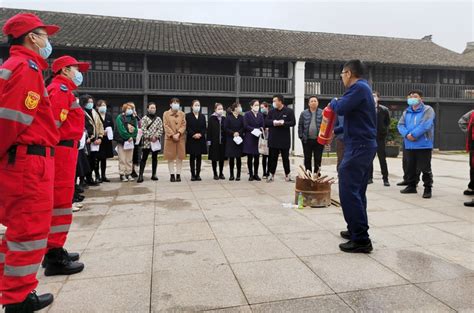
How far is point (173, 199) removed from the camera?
21.7ft

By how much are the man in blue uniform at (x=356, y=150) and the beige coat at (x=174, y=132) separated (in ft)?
17.6

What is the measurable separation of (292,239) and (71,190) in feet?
7.69

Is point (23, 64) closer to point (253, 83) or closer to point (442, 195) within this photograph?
point (442, 195)

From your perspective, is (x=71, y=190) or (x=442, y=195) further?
(x=442, y=195)

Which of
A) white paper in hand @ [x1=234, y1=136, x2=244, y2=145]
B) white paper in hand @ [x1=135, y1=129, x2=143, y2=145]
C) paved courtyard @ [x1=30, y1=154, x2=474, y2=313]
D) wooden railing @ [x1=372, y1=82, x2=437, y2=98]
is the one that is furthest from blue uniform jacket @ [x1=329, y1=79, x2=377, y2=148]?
wooden railing @ [x1=372, y1=82, x2=437, y2=98]

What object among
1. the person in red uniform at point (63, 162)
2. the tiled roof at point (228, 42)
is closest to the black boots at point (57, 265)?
the person in red uniform at point (63, 162)

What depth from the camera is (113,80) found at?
19.7 meters

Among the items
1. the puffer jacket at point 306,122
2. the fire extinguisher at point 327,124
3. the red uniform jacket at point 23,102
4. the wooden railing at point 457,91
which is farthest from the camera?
the wooden railing at point 457,91

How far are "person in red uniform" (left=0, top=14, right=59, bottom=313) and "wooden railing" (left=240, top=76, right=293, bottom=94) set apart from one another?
1914 cm

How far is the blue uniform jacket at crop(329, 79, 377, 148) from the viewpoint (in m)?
3.73

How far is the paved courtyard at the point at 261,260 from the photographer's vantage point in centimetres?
273

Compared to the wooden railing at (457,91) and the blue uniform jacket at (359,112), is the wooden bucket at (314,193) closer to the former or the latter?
the blue uniform jacket at (359,112)

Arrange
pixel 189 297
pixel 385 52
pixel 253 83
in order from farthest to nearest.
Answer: pixel 385 52, pixel 253 83, pixel 189 297

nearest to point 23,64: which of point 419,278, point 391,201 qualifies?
point 419,278
